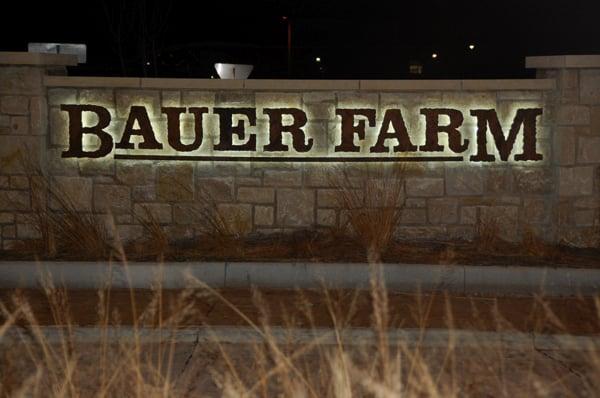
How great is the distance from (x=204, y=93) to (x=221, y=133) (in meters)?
0.52

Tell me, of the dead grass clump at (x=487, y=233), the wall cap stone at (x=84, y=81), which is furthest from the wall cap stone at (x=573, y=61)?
the wall cap stone at (x=84, y=81)

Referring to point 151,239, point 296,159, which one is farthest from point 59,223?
point 296,159

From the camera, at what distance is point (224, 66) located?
64.4ft

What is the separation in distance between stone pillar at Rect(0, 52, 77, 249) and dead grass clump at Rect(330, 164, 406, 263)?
3.57m

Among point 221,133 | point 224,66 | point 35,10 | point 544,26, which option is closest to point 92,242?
point 221,133

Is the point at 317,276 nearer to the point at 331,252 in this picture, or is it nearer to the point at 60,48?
the point at 331,252

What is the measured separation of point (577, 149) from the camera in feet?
34.1

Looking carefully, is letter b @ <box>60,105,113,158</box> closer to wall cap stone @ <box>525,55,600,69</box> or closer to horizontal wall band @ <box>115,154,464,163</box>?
horizontal wall band @ <box>115,154,464,163</box>

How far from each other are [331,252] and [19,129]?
3994 mm

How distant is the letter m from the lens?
34.5 feet

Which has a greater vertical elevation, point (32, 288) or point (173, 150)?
point (173, 150)

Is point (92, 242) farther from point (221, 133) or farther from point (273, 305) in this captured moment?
point (273, 305)

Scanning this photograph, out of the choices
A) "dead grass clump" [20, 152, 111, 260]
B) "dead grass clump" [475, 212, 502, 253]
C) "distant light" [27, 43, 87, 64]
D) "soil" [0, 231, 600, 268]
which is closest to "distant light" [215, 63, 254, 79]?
"distant light" [27, 43, 87, 64]

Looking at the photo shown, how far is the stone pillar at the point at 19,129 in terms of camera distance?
34.2 feet
